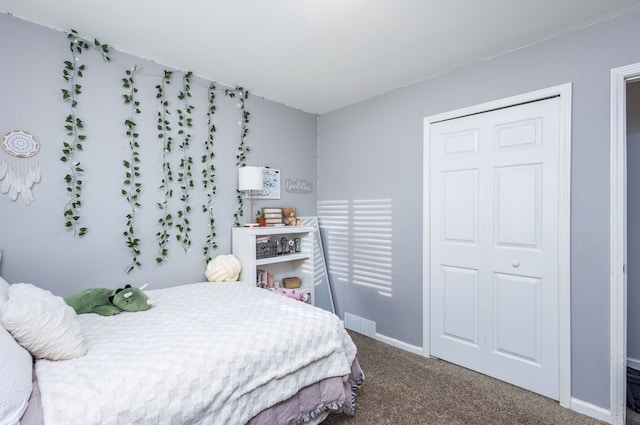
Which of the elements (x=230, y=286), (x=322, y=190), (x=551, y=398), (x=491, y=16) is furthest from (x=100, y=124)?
(x=551, y=398)

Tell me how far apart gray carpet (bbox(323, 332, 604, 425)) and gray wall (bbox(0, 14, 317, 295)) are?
1742mm

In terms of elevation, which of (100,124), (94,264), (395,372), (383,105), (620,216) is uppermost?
(383,105)

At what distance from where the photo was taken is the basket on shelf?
9.25 feet

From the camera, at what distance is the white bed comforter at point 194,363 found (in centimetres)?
108

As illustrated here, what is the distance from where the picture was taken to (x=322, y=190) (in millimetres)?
3658

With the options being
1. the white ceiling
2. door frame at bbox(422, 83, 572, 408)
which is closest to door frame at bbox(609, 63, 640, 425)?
door frame at bbox(422, 83, 572, 408)

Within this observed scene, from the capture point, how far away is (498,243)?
2305mm

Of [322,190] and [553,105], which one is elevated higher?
[553,105]

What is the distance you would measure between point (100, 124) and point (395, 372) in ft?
9.72

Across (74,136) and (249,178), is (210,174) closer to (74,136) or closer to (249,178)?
(249,178)

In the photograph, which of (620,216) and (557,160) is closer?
(620,216)

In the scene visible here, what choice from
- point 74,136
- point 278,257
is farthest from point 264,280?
point 74,136

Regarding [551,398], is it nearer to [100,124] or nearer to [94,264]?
[94,264]

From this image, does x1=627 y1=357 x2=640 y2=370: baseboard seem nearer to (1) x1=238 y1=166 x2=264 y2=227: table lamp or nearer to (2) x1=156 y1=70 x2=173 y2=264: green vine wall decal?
(1) x1=238 y1=166 x2=264 y2=227: table lamp
